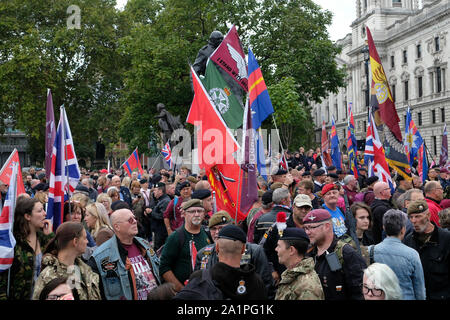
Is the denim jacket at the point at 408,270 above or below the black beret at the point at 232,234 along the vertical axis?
below

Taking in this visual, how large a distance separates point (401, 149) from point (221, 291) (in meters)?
8.05

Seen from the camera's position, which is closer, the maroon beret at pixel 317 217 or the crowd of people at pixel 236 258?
the crowd of people at pixel 236 258

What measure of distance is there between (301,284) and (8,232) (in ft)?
8.21

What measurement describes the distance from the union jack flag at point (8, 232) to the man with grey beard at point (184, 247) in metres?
1.48

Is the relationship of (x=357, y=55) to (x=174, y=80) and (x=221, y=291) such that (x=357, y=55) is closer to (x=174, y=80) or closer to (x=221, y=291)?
(x=174, y=80)

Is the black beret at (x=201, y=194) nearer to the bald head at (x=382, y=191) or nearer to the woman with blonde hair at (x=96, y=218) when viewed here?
the woman with blonde hair at (x=96, y=218)

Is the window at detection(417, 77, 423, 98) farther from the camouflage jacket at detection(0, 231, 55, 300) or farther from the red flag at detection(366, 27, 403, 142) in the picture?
the camouflage jacket at detection(0, 231, 55, 300)

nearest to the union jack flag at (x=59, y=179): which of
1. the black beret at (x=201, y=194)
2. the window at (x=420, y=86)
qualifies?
the black beret at (x=201, y=194)

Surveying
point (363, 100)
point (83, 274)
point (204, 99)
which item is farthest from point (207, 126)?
point (363, 100)

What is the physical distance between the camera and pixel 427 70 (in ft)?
218

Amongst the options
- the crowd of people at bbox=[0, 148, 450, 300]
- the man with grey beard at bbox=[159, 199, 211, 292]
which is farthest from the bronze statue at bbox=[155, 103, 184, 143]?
the man with grey beard at bbox=[159, 199, 211, 292]

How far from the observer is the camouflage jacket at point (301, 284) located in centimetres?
361

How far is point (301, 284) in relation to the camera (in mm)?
3660

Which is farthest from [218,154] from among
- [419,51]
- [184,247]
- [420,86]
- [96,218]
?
[420,86]
